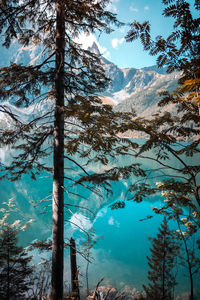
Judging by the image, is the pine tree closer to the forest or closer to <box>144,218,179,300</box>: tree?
the forest

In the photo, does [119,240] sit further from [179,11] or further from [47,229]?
[179,11]

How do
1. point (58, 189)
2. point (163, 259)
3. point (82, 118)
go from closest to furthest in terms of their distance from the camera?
point (82, 118), point (58, 189), point (163, 259)

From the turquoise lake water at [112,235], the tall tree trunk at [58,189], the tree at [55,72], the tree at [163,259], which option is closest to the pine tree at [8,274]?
the turquoise lake water at [112,235]

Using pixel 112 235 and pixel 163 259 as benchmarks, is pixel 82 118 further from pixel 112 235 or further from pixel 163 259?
pixel 112 235

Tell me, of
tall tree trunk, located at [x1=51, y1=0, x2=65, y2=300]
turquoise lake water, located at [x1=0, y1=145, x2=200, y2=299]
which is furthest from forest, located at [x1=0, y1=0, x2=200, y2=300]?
turquoise lake water, located at [x1=0, y1=145, x2=200, y2=299]

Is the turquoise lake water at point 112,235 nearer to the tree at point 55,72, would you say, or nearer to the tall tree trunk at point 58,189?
the tall tree trunk at point 58,189

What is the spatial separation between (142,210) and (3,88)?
21.0 meters

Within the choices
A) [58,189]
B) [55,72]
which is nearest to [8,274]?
[58,189]

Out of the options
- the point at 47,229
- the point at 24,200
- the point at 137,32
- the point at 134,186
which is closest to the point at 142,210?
the point at 47,229

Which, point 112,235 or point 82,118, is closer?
point 82,118

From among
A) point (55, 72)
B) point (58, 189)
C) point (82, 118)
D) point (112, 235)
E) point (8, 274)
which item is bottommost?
point (8, 274)

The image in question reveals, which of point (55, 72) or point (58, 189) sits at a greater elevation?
point (55, 72)

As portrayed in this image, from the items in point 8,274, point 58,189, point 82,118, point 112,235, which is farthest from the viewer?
point 112,235

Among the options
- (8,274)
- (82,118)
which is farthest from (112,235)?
(82,118)
